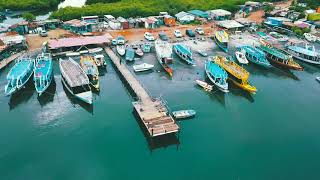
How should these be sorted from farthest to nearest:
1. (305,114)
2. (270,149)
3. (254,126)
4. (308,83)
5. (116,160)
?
(308,83) < (305,114) < (254,126) < (270,149) < (116,160)

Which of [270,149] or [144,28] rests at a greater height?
[144,28]

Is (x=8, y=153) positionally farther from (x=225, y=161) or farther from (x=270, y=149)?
(x=270, y=149)

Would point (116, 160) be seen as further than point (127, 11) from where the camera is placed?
No

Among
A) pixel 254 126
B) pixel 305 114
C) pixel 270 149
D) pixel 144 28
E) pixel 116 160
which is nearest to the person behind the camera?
pixel 116 160

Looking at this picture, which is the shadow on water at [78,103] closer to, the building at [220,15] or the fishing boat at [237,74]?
the fishing boat at [237,74]

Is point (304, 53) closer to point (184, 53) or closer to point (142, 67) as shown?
point (184, 53)

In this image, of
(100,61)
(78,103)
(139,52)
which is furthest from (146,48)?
(78,103)

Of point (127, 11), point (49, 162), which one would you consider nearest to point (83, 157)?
point (49, 162)
